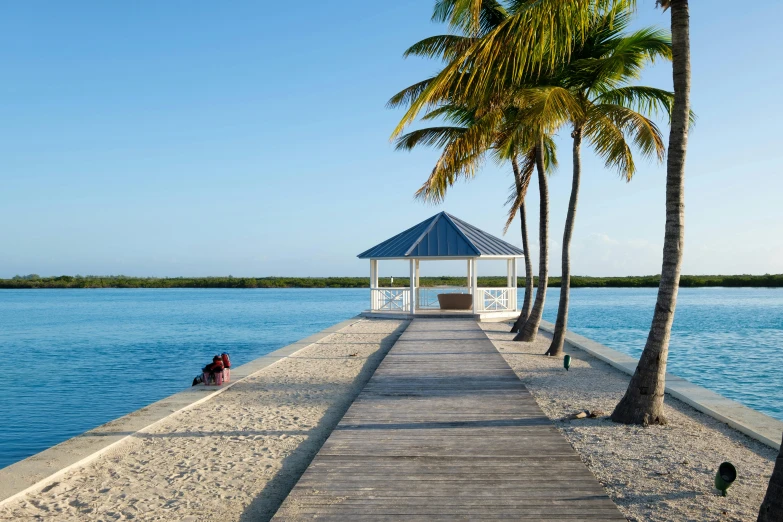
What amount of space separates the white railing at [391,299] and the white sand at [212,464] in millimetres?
12024

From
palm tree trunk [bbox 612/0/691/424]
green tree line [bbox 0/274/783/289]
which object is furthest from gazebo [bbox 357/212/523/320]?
green tree line [bbox 0/274/783/289]

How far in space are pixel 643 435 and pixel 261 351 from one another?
46.7 ft

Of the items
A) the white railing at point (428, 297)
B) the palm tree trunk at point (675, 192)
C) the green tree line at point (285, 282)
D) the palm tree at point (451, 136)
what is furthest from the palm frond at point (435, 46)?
the green tree line at point (285, 282)

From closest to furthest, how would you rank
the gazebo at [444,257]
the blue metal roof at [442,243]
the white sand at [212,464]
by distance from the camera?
the white sand at [212,464], the blue metal roof at [442,243], the gazebo at [444,257]

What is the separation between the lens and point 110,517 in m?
4.14

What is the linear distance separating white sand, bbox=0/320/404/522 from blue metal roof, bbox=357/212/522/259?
10.7 metres

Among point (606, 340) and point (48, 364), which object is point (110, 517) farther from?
point (606, 340)

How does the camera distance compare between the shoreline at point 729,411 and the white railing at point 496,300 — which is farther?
the white railing at point 496,300

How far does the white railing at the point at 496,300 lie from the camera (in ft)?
65.2

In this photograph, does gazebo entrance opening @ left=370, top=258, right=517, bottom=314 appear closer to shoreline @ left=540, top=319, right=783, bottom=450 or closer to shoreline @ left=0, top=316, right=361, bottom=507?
shoreline @ left=540, top=319, right=783, bottom=450

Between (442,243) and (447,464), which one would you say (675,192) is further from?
(442,243)

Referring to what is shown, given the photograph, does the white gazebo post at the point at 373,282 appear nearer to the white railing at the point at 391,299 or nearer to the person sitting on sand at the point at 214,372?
the white railing at the point at 391,299

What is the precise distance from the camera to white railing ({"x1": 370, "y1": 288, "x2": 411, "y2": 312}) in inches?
832

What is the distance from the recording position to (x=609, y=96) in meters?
11.2
